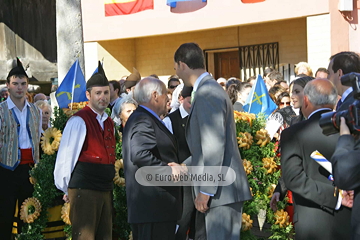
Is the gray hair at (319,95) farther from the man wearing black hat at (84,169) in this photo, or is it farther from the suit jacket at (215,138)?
the man wearing black hat at (84,169)

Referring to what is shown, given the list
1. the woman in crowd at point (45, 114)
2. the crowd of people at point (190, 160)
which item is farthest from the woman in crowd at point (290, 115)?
the woman in crowd at point (45, 114)

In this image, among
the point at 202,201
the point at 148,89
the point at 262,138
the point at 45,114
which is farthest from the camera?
the point at 45,114

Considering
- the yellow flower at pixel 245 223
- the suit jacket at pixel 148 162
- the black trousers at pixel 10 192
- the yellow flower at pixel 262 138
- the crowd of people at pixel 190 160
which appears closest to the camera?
the crowd of people at pixel 190 160

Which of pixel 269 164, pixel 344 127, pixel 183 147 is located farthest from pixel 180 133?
pixel 344 127

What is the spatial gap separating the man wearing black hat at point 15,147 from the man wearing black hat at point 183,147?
2.02 metres

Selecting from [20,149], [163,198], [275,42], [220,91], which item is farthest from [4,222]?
[275,42]

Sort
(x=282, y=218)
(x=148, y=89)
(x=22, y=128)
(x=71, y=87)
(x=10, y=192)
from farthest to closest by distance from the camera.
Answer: (x=71, y=87) < (x=22, y=128) < (x=10, y=192) < (x=282, y=218) < (x=148, y=89)

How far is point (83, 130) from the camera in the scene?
557 centimetres

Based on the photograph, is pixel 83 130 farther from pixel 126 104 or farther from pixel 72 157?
pixel 126 104

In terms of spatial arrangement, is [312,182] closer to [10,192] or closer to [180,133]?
[180,133]

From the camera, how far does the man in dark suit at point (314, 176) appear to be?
4137 millimetres

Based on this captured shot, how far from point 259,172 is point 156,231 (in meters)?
1.97

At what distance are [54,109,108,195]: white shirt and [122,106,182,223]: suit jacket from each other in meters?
0.80

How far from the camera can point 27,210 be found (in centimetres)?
640
